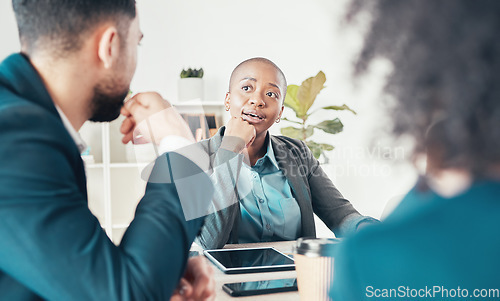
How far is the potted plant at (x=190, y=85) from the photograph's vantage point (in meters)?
3.54

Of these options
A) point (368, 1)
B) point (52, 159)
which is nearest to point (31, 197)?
point (52, 159)

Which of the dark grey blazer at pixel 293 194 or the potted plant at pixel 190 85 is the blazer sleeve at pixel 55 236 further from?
the potted plant at pixel 190 85

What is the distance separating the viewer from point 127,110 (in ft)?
3.01

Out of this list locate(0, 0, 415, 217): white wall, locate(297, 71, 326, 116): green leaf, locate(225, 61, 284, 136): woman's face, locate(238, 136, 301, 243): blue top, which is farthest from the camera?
locate(0, 0, 415, 217): white wall

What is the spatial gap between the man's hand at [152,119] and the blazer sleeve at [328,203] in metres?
0.97

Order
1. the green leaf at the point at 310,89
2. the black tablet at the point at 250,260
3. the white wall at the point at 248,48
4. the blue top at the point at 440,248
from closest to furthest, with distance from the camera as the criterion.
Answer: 1. the blue top at the point at 440,248
2. the black tablet at the point at 250,260
3. the green leaf at the point at 310,89
4. the white wall at the point at 248,48

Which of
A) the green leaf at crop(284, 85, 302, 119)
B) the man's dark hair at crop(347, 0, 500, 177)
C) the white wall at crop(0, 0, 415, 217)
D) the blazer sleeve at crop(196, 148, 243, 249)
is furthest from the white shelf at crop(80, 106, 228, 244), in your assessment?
the man's dark hair at crop(347, 0, 500, 177)

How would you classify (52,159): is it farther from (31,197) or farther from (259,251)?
(259,251)

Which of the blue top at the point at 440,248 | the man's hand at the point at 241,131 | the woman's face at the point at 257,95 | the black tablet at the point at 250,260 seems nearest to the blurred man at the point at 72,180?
the black tablet at the point at 250,260

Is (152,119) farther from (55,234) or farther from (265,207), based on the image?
(265,207)

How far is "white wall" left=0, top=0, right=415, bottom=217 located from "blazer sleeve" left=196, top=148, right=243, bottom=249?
2177 mm

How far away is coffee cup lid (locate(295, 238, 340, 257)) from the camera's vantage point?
2.10ft

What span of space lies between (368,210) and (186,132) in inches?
123

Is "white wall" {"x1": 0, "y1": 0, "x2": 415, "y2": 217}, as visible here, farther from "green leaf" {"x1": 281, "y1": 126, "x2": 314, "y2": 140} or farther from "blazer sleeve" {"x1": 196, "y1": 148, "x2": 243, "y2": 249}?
"blazer sleeve" {"x1": 196, "y1": 148, "x2": 243, "y2": 249}
